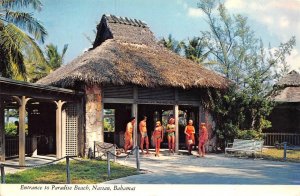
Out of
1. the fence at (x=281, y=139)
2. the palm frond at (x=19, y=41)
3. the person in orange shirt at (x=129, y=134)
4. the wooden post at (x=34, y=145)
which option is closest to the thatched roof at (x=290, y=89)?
the fence at (x=281, y=139)

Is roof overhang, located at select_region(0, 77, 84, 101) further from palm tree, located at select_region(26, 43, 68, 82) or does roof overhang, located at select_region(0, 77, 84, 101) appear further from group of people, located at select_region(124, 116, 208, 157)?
palm tree, located at select_region(26, 43, 68, 82)

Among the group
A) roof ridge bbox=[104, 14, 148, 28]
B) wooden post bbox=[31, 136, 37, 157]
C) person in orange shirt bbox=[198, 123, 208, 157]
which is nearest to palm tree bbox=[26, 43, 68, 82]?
roof ridge bbox=[104, 14, 148, 28]

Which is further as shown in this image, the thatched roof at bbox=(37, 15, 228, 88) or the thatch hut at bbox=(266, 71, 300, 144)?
the thatch hut at bbox=(266, 71, 300, 144)

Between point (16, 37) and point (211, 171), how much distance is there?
5.69m

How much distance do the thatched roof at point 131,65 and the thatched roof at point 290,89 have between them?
3933mm

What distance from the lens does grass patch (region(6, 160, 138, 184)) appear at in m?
7.46

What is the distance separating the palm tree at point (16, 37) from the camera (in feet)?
34.9

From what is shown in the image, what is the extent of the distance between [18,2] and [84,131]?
3447mm

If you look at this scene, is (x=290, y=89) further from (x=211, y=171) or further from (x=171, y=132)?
(x=211, y=171)

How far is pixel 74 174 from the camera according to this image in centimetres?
817

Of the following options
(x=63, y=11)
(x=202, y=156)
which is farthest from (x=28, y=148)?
(x=63, y=11)

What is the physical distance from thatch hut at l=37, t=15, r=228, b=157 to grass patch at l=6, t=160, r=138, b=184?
6.40 feet

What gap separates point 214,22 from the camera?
31.9ft

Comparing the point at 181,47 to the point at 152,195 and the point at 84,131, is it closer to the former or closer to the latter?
the point at 84,131
